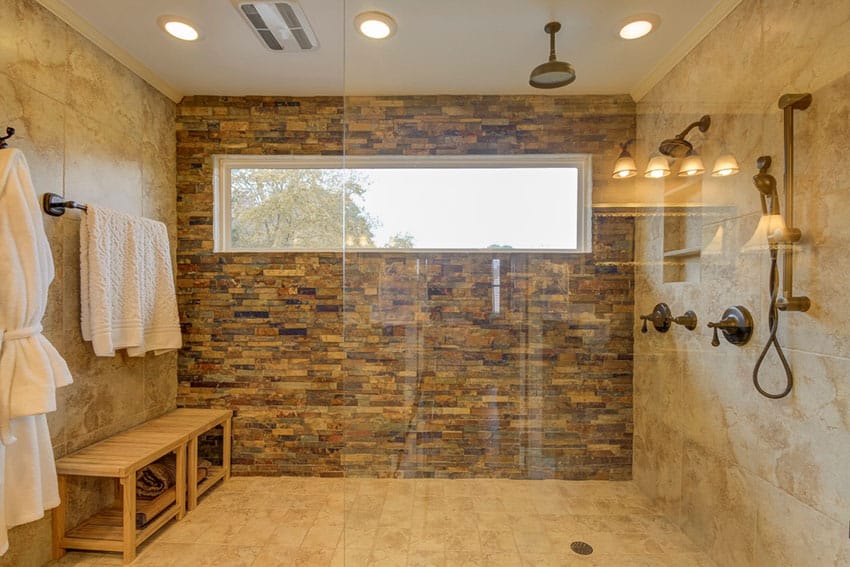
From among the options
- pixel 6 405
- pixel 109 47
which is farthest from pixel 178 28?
pixel 6 405

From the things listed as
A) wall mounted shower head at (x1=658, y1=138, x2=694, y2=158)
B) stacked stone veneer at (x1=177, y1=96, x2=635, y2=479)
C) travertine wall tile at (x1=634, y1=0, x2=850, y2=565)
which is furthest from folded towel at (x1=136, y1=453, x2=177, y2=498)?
wall mounted shower head at (x1=658, y1=138, x2=694, y2=158)

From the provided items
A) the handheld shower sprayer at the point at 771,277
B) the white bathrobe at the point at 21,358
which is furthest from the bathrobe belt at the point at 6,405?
the handheld shower sprayer at the point at 771,277

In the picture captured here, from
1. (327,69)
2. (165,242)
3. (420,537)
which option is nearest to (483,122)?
(327,69)

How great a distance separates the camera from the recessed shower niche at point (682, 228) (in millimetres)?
1673

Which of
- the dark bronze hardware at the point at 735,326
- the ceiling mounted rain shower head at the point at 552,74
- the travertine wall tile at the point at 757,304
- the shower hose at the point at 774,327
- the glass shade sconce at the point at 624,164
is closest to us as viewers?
the travertine wall tile at the point at 757,304

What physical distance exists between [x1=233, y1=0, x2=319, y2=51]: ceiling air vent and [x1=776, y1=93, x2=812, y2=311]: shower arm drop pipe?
Answer: 1788mm

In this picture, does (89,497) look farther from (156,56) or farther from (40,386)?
(156,56)

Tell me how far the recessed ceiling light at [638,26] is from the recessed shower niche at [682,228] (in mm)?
654

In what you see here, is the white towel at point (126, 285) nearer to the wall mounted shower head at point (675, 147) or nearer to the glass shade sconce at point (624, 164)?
the glass shade sconce at point (624, 164)

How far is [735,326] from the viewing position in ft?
4.66

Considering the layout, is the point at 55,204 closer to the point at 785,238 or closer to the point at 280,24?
the point at 280,24

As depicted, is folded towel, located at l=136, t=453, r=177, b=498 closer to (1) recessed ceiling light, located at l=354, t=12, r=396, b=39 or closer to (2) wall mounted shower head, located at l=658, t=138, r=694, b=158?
(1) recessed ceiling light, located at l=354, t=12, r=396, b=39

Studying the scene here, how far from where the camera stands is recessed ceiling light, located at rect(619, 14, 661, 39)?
1.58 metres

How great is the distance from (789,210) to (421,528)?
1.91 metres
